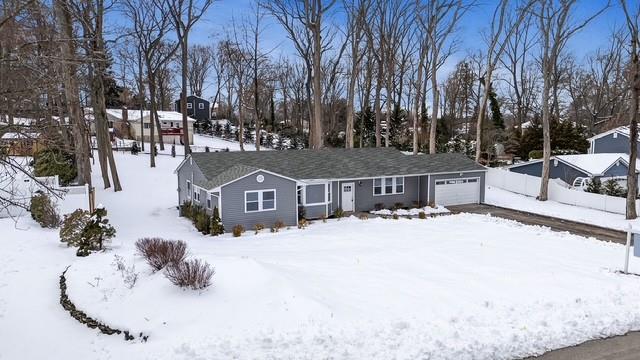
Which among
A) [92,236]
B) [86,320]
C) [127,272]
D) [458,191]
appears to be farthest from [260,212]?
[458,191]

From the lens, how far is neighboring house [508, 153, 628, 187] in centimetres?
2791

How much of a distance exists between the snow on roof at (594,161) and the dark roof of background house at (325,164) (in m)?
6.86

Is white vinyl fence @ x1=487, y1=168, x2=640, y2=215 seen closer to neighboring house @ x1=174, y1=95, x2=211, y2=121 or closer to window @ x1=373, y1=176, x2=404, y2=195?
window @ x1=373, y1=176, x2=404, y2=195

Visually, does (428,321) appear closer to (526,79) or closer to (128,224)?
(128,224)

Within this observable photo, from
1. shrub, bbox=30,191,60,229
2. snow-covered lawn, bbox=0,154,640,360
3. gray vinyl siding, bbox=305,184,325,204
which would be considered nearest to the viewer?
snow-covered lawn, bbox=0,154,640,360

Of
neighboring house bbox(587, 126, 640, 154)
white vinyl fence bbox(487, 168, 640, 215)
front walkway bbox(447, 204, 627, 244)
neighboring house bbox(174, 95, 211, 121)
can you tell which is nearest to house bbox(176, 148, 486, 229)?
front walkway bbox(447, 204, 627, 244)

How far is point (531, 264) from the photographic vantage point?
13.5 m

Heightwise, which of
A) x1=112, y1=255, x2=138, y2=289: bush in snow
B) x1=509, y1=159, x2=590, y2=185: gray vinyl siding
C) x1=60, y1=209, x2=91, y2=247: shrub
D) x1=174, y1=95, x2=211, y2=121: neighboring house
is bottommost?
x1=112, y1=255, x2=138, y2=289: bush in snow

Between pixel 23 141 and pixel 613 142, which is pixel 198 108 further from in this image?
pixel 23 141

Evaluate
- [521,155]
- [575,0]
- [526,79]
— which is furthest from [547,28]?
[526,79]

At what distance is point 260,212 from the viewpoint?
66.4 feet

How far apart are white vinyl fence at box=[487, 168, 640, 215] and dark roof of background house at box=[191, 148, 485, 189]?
502 cm

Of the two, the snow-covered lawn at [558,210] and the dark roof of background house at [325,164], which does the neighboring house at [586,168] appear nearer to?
the snow-covered lawn at [558,210]

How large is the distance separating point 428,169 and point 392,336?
18045 millimetres
